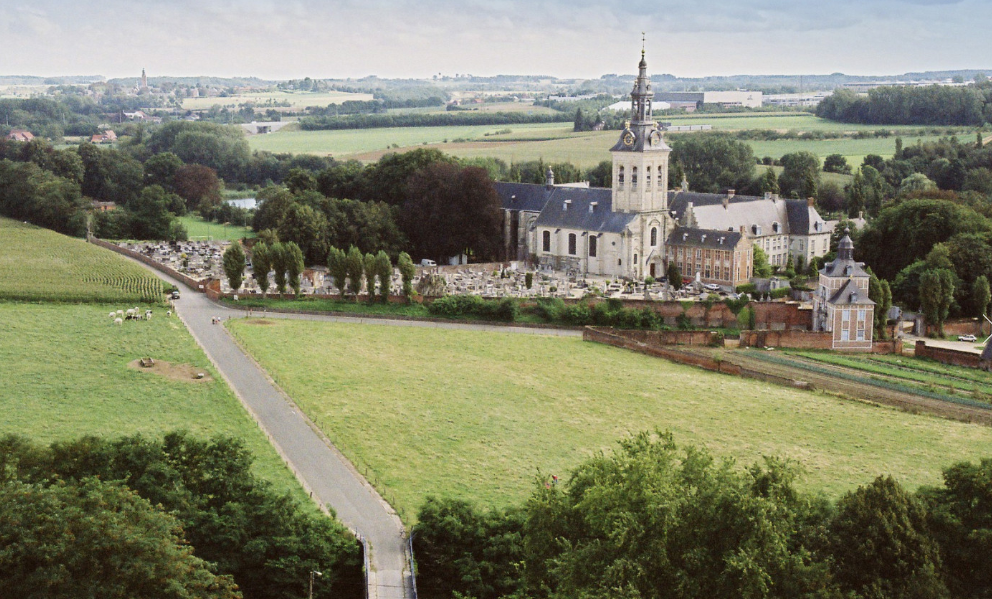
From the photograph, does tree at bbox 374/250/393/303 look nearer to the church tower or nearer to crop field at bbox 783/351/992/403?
the church tower

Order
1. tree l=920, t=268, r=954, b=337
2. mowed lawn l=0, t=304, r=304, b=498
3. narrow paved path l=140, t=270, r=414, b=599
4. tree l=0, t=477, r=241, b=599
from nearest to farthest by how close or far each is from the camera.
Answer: tree l=0, t=477, r=241, b=599
narrow paved path l=140, t=270, r=414, b=599
mowed lawn l=0, t=304, r=304, b=498
tree l=920, t=268, r=954, b=337

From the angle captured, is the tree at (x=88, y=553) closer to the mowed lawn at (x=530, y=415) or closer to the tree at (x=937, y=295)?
the mowed lawn at (x=530, y=415)

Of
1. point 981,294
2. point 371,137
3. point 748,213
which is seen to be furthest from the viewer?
point 371,137

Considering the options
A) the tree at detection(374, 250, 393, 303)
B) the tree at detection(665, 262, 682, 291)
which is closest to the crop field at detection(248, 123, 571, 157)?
the tree at detection(665, 262, 682, 291)

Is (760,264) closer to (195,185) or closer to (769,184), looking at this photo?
(769,184)

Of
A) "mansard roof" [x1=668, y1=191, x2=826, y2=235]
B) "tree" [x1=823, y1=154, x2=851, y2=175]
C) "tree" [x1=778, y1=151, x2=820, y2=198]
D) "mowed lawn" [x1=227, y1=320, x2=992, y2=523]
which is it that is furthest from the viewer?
"tree" [x1=823, y1=154, x2=851, y2=175]

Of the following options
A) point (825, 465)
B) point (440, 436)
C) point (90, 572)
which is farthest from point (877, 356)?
point (90, 572)

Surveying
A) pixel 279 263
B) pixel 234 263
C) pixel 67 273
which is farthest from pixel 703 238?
pixel 67 273
